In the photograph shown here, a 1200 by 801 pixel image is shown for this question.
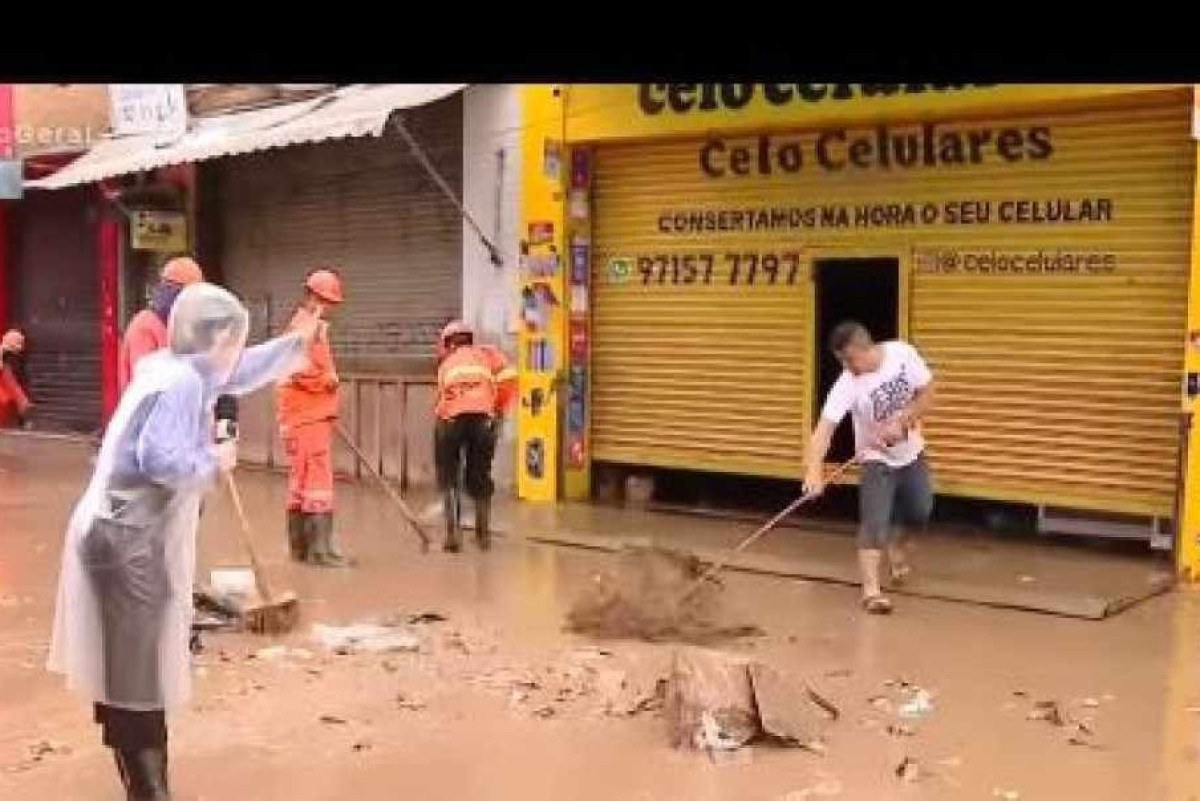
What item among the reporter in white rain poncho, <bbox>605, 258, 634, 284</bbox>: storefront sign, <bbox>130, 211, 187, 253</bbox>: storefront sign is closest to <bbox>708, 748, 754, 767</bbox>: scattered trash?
the reporter in white rain poncho

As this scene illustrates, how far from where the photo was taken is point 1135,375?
28.9 feet

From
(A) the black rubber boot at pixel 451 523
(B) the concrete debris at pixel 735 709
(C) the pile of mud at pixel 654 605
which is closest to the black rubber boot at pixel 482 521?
(A) the black rubber boot at pixel 451 523

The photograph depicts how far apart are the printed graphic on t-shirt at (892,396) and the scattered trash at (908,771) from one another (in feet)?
9.33

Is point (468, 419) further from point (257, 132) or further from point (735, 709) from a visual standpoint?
point (257, 132)

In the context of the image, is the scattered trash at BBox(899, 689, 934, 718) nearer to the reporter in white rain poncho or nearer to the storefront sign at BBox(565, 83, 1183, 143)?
the reporter in white rain poncho

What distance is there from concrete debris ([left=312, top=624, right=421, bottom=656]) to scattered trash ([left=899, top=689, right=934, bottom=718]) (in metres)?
2.31

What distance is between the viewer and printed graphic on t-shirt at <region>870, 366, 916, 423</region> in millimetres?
7543

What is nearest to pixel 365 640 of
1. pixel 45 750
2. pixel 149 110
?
pixel 45 750

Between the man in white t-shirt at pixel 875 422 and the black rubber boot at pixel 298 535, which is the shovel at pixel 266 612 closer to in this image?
the black rubber boot at pixel 298 535

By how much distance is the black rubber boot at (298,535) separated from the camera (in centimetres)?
896

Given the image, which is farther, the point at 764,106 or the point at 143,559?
the point at 764,106

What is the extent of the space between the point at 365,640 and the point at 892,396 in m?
2.99

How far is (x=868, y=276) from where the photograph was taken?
11047mm
